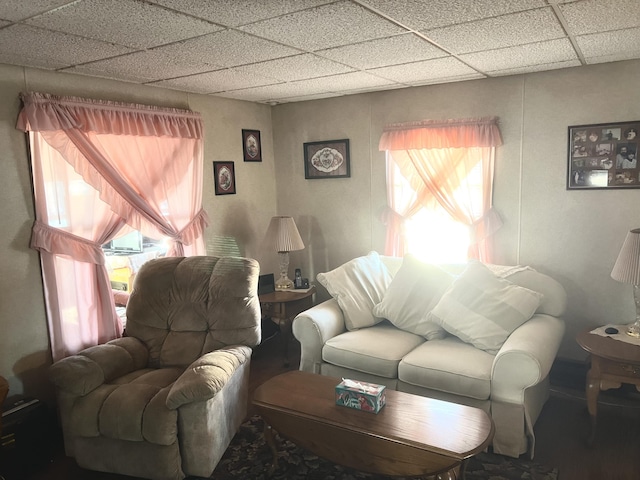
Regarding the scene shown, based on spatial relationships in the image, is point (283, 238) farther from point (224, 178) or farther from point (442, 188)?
point (442, 188)

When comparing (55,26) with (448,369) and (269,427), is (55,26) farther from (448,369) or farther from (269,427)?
(448,369)

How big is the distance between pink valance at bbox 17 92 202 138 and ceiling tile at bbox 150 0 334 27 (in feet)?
4.79

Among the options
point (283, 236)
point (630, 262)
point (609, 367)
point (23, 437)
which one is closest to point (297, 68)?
point (283, 236)

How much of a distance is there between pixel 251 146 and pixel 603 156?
2800 mm

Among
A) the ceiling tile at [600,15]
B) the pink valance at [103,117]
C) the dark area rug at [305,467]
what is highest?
the ceiling tile at [600,15]

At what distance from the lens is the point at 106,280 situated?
3.30 meters

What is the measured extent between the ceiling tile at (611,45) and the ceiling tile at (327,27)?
1066mm

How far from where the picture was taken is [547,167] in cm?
352

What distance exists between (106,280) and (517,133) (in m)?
3.04

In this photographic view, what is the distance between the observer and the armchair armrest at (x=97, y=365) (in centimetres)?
258

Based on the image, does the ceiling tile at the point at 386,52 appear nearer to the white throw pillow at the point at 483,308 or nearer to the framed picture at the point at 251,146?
the white throw pillow at the point at 483,308

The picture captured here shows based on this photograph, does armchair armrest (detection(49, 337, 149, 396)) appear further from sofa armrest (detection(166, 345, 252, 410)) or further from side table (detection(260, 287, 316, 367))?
side table (detection(260, 287, 316, 367))

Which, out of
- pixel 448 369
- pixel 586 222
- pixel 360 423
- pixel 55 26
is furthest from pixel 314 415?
pixel 586 222

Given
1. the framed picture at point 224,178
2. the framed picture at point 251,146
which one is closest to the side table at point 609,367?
the framed picture at point 224,178
